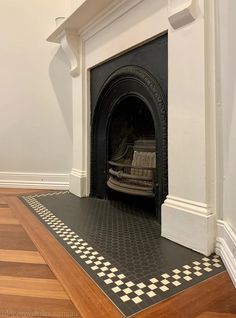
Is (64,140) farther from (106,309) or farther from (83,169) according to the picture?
(106,309)

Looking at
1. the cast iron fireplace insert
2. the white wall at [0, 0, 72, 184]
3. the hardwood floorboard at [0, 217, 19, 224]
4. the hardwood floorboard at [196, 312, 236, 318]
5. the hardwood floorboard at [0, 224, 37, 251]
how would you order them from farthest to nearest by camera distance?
the white wall at [0, 0, 72, 184] < the hardwood floorboard at [0, 217, 19, 224] < the cast iron fireplace insert < the hardwood floorboard at [0, 224, 37, 251] < the hardwood floorboard at [196, 312, 236, 318]

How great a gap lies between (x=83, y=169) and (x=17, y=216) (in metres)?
0.85

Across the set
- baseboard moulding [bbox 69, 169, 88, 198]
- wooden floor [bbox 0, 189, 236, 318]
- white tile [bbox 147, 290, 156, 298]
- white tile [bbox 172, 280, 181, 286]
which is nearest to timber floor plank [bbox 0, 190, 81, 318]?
wooden floor [bbox 0, 189, 236, 318]

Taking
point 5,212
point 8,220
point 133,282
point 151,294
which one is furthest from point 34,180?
point 151,294

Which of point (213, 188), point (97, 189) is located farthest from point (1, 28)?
point (213, 188)

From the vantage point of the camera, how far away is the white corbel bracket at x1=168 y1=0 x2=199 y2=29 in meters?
1.38

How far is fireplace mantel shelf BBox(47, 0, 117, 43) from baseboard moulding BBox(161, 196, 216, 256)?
158 centimetres

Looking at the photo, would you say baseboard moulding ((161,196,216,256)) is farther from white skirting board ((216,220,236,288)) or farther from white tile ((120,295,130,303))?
white tile ((120,295,130,303))

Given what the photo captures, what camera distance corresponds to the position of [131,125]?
8.70 feet

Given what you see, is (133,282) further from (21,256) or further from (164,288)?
(21,256)

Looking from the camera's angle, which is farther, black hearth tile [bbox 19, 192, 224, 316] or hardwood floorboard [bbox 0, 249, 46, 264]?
hardwood floorboard [bbox 0, 249, 46, 264]

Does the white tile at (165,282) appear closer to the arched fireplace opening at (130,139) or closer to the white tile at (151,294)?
the white tile at (151,294)

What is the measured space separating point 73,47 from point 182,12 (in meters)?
1.49

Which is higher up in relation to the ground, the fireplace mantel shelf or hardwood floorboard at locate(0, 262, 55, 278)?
the fireplace mantel shelf
